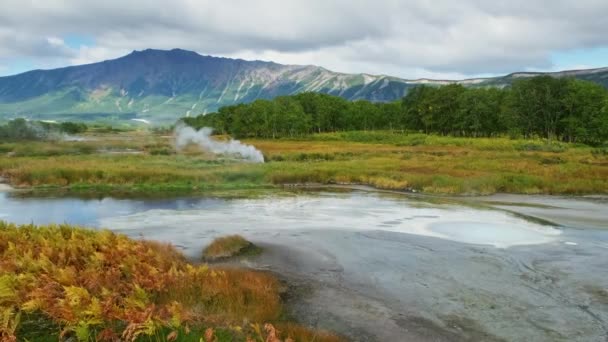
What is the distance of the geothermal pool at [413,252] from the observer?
40.0 ft

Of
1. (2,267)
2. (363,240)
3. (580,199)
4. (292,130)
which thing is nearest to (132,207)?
(363,240)

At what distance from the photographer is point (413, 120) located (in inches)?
4498

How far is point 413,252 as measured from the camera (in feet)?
62.2

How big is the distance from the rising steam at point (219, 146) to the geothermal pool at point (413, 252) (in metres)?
27.6

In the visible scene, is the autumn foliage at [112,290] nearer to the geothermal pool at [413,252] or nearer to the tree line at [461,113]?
the geothermal pool at [413,252]

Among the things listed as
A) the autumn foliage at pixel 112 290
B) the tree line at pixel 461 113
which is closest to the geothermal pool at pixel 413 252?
the autumn foliage at pixel 112 290

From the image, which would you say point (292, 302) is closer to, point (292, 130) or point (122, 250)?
point (122, 250)

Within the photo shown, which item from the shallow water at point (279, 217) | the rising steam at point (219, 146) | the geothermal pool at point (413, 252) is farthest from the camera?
the rising steam at point (219, 146)

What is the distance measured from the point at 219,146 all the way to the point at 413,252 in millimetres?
54226

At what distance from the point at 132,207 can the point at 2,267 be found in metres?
19.8

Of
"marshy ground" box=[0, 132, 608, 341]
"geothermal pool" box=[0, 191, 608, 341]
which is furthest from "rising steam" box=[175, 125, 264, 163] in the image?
"geothermal pool" box=[0, 191, 608, 341]

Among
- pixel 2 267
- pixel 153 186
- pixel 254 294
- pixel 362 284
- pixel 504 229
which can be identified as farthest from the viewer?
pixel 153 186

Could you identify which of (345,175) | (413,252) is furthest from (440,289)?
(345,175)

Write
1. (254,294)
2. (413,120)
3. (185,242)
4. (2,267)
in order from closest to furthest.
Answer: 1. (2,267)
2. (254,294)
3. (185,242)
4. (413,120)
